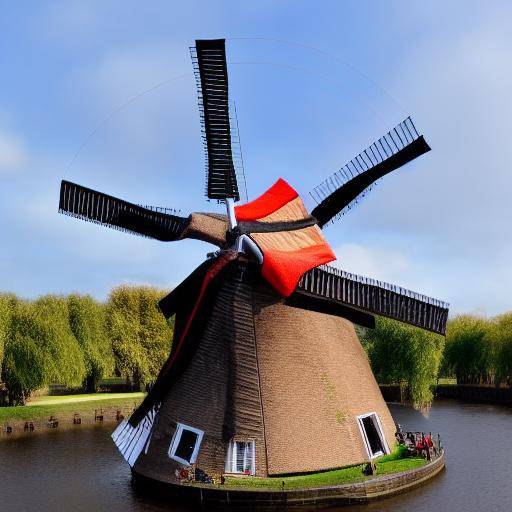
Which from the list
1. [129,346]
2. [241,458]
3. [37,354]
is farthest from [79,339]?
[241,458]

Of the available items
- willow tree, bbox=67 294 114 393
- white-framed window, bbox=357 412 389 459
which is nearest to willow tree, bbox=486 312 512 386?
willow tree, bbox=67 294 114 393

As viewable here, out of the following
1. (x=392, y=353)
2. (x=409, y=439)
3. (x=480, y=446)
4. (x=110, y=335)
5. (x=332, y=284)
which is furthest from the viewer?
(x=110, y=335)

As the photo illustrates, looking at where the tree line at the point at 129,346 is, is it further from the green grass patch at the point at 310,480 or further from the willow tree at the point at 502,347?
the green grass patch at the point at 310,480

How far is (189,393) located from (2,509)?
23.0 feet

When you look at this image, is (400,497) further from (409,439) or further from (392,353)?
(392,353)

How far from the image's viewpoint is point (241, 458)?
19688mm

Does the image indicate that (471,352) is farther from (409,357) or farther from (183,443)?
(183,443)

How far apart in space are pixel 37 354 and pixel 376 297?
3143 cm

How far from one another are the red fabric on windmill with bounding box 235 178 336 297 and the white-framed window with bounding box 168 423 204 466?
239 inches

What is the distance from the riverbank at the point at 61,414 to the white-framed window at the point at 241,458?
2437 cm

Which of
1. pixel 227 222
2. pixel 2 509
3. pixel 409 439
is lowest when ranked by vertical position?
pixel 2 509

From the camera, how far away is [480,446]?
29.8m

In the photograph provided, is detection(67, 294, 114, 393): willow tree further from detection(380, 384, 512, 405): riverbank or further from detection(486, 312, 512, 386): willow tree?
detection(486, 312, 512, 386): willow tree

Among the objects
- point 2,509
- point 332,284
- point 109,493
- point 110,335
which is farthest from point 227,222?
point 110,335
